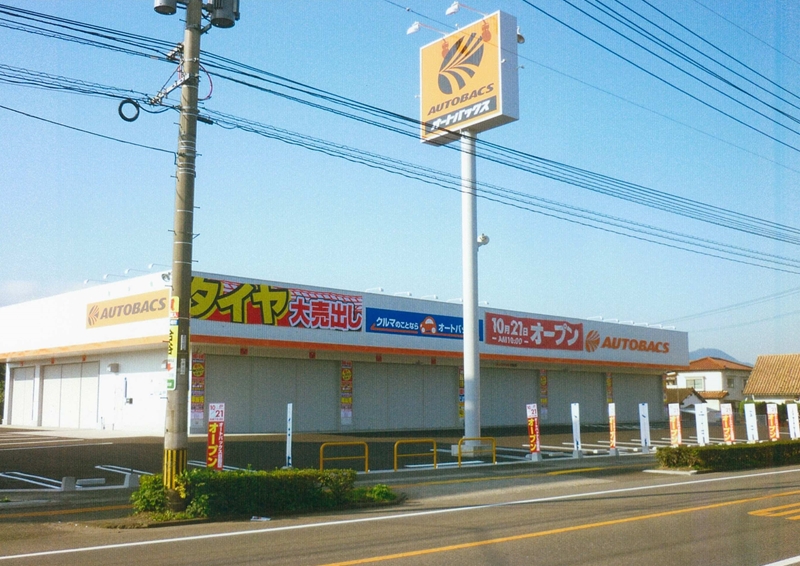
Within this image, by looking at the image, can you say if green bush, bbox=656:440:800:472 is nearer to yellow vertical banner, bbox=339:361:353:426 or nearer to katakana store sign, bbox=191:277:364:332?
katakana store sign, bbox=191:277:364:332

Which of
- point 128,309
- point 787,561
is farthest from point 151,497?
point 128,309

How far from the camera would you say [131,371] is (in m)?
29.8

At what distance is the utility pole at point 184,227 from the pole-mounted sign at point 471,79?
11711 mm

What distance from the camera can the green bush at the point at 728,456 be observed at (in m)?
19.5

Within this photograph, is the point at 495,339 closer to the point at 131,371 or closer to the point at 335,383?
the point at 335,383

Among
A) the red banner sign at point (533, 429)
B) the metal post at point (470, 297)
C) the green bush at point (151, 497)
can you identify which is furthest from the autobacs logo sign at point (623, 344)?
the green bush at point (151, 497)

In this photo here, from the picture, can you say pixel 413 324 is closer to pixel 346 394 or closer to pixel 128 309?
pixel 346 394

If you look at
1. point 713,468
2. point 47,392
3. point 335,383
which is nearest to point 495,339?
point 335,383

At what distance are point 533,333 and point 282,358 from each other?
13682 millimetres

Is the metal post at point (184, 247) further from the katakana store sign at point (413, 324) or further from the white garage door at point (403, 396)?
the white garage door at point (403, 396)

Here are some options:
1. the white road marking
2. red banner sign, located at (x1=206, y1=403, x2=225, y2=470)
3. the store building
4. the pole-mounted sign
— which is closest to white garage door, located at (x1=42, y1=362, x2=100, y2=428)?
the store building

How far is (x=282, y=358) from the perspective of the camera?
97.7ft

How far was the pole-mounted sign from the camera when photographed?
24000 millimetres

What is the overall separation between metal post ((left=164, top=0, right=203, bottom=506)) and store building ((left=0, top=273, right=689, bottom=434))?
38.0 feet
